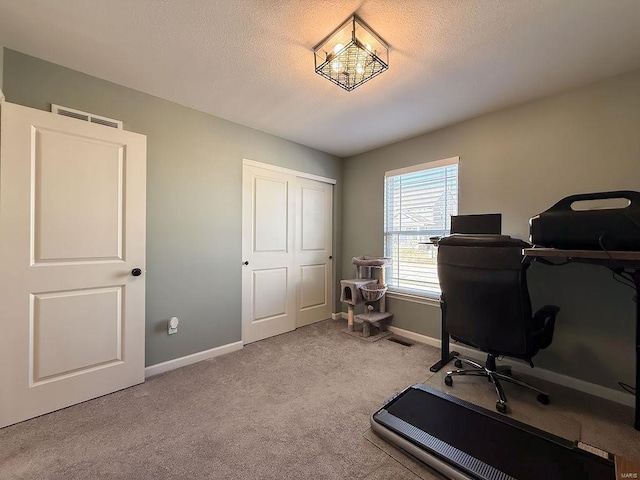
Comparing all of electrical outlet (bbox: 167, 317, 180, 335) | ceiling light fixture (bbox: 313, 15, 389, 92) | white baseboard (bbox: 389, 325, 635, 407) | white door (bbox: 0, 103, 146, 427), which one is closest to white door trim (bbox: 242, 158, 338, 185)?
white door (bbox: 0, 103, 146, 427)

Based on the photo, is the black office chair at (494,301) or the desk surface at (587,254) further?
the black office chair at (494,301)

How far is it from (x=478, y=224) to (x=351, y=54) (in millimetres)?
1700

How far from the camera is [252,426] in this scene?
5.52 ft

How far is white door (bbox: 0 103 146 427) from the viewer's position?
1689 millimetres

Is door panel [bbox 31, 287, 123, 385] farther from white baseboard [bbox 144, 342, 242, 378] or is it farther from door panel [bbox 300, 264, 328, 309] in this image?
door panel [bbox 300, 264, 328, 309]

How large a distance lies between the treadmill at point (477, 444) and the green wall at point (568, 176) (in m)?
1.02

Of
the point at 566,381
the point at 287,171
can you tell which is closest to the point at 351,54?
the point at 287,171

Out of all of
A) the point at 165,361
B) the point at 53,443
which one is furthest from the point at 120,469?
the point at 165,361

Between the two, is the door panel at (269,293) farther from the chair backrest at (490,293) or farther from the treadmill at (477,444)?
the chair backrest at (490,293)

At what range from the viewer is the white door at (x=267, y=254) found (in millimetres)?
3016

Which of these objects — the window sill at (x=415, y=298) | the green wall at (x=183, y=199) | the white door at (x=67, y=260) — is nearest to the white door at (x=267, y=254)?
the green wall at (x=183, y=199)

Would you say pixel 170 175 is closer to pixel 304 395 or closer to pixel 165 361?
pixel 165 361

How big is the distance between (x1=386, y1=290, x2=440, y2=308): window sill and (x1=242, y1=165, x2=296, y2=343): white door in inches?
50.9

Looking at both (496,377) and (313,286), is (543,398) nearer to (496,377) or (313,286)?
(496,377)
